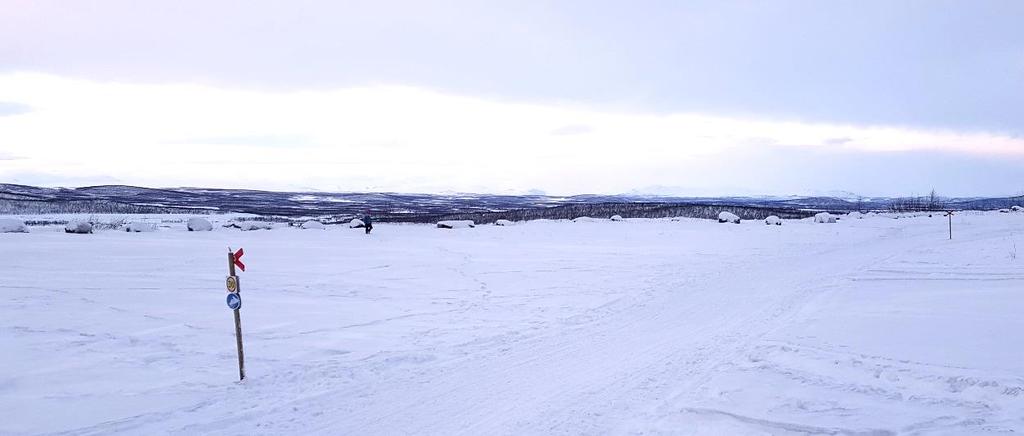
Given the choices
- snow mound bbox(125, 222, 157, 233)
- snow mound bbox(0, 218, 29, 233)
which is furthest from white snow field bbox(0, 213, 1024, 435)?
snow mound bbox(125, 222, 157, 233)

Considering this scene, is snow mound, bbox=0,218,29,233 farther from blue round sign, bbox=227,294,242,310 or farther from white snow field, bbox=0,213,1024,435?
blue round sign, bbox=227,294,242,310

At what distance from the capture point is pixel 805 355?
8.48 m

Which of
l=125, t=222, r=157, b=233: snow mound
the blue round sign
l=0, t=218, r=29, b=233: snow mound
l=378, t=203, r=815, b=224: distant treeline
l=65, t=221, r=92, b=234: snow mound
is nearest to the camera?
the blue round sign

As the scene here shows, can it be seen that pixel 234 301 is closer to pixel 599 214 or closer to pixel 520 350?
pixel 520 350

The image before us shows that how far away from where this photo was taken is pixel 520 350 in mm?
9594

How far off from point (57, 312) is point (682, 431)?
1215 centimetres

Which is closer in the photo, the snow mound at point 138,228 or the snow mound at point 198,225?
the snow mound at point 138,228

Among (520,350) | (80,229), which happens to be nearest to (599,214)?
(80,229)

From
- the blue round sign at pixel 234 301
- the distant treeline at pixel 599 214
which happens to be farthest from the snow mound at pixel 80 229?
the distant treeline at pixel 599 214

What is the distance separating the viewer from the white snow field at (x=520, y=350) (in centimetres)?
650

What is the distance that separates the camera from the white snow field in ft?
21.3

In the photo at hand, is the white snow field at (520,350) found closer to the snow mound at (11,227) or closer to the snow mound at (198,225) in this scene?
the snow mound at (11,227)

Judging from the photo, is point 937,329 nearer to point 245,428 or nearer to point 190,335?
point 245,428

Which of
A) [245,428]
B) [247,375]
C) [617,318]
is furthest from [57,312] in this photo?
[617,318]
